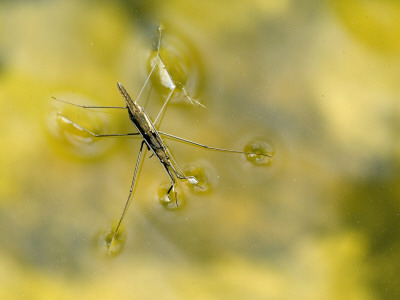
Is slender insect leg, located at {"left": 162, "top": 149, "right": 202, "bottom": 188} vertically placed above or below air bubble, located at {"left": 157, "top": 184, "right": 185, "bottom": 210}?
above

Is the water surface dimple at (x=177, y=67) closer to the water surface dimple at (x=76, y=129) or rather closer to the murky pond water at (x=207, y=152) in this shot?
the murky pond water at (x=207, y=152)

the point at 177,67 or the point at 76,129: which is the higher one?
the point at 177,67

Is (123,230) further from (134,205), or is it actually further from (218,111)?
(218,111)

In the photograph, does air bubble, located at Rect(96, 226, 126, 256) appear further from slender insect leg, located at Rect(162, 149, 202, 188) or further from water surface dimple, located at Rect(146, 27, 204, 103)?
water surface dimple, located at Rect(146, 27, 204, 103)

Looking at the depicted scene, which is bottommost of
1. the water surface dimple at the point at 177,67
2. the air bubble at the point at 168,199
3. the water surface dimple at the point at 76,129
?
the air bubble at the point at 168,199


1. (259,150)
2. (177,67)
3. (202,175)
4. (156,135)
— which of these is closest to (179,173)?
(202,175)

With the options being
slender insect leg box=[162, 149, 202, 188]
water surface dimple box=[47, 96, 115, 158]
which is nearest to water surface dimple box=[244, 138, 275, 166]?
slender insect leg box=[162, 149, 202, 188]

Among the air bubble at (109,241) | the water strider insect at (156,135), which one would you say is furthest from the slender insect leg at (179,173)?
the air bubble at (109,241)

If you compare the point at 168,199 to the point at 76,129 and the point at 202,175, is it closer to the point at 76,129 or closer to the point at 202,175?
the point at 202,175
